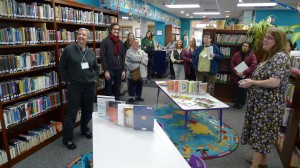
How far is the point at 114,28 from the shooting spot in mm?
3820

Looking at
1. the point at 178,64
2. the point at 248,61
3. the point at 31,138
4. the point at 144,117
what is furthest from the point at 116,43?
the point at 178,64

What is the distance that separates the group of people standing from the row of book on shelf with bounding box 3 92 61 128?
0.34 m

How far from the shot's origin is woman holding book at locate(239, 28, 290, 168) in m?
2.05

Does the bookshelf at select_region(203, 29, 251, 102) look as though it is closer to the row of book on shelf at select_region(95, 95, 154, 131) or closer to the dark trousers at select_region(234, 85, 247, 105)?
the dark trousers at select_region(234, 85, 247, 105)

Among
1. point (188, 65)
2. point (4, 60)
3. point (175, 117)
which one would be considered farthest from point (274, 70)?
point (188, 65)

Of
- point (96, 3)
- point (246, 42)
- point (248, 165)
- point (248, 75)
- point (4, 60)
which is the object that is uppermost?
point (96, 3)

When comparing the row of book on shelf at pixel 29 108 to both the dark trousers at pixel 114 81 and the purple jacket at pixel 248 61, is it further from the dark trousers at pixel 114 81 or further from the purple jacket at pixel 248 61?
the purple jacket at pixel 248 61

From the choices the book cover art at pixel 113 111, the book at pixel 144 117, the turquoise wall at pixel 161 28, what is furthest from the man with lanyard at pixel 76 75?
the turquoise wall at pixel 161 28

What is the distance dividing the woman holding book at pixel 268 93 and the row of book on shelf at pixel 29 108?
2.62m

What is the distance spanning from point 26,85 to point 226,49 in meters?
4.24

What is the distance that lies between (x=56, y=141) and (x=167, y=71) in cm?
590

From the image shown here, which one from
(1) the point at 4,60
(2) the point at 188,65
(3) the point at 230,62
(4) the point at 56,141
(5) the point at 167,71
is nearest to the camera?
(1) the point at 4,60

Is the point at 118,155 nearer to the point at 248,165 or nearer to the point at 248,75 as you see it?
the point at 248,165

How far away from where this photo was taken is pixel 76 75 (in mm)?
2766
